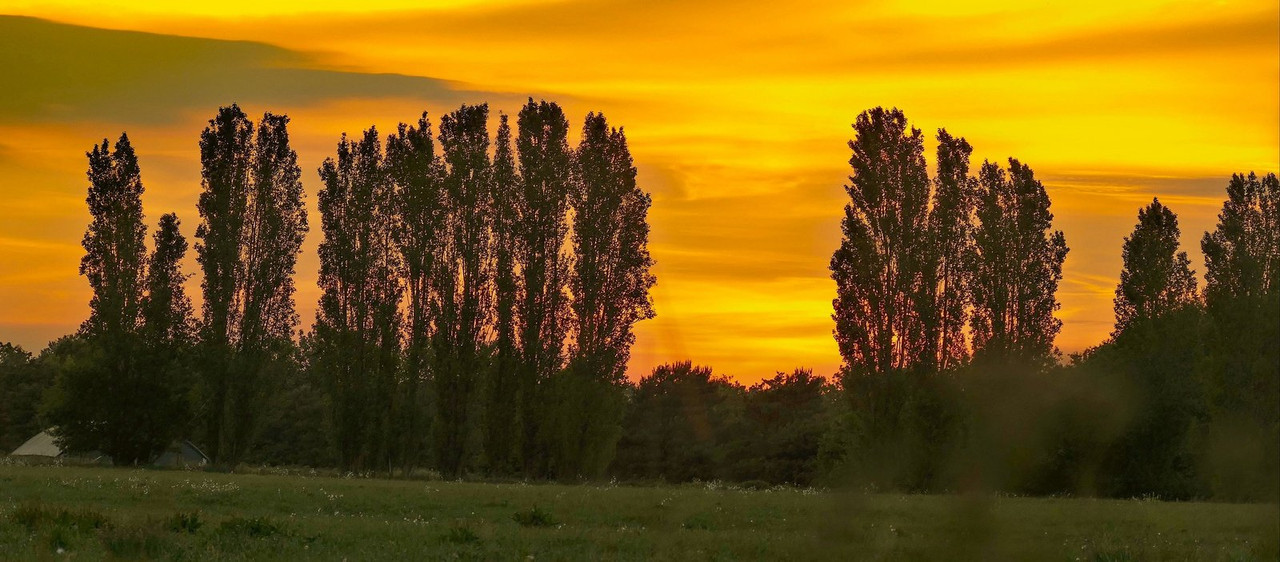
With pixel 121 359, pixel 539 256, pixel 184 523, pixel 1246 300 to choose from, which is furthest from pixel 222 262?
pixel 1246 300

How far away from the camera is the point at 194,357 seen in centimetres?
5988

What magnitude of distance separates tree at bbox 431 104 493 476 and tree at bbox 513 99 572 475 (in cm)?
183

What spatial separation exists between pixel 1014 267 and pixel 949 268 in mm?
4279

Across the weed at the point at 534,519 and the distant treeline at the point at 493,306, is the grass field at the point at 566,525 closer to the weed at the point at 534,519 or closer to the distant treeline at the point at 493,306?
the weed at the point at 534,519

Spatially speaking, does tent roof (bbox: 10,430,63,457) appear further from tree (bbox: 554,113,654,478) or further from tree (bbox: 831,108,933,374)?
tree (bbox: 831,108,933,374)

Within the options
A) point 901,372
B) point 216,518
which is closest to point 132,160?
point 901,372

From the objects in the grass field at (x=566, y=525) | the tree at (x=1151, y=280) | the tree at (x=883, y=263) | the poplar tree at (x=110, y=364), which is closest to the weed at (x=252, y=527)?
the grass field at (x=566, y=525)

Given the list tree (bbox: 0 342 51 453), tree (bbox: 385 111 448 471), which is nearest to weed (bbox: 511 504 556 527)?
tree (bbox: 385 111 448 471)

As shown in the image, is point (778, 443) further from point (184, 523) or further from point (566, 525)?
point (184, 523)

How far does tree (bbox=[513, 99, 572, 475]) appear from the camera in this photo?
55875 millimetres

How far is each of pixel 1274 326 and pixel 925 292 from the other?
85.6 ft

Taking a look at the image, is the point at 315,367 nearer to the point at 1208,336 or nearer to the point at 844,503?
the point at 1208,336

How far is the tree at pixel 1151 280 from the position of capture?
Answer: 234 feet

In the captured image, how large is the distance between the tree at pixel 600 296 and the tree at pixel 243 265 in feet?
48.7
